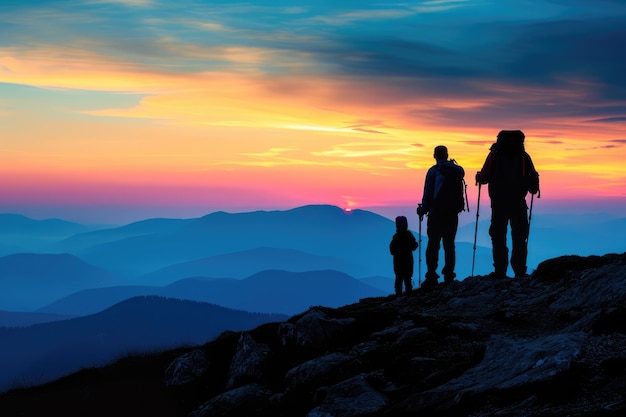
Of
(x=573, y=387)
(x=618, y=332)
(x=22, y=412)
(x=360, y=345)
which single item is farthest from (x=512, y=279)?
(x=22, y=412)

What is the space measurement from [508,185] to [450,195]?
2003 millimetres

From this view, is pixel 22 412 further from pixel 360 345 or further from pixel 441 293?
pixel 441 293

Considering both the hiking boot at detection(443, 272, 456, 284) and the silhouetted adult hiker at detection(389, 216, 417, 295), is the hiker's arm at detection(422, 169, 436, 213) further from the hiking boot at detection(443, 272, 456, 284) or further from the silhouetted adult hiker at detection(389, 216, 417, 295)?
the hiking boot at detection(443, 272, 456, 284)

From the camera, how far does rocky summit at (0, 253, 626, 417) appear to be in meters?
9.29

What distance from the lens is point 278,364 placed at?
16.0 metres

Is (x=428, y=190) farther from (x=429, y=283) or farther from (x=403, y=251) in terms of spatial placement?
(x=429, y=283)

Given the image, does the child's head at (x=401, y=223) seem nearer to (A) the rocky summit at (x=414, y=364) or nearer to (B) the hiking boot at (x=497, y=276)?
(A) the rocky summit at (x=414, y=364)

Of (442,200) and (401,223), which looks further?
(401,223)

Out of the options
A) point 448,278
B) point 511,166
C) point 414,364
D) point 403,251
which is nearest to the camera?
point 414,364

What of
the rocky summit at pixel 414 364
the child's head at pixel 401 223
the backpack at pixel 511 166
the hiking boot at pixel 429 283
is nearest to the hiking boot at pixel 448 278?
the hiking boot at pixel 429 283

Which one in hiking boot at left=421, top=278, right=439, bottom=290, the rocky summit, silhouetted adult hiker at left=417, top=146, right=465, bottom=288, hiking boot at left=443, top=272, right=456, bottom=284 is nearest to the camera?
the rocky summit

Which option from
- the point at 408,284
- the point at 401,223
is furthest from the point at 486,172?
the point at 408,284

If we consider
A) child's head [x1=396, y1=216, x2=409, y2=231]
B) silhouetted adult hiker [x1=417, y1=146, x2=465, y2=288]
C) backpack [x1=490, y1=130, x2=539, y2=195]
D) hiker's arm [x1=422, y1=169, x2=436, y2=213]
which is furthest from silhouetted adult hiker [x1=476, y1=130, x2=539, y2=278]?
child's head [x1=396, y1=216, x2=409, y2=231]

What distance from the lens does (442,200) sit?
21219 mm
